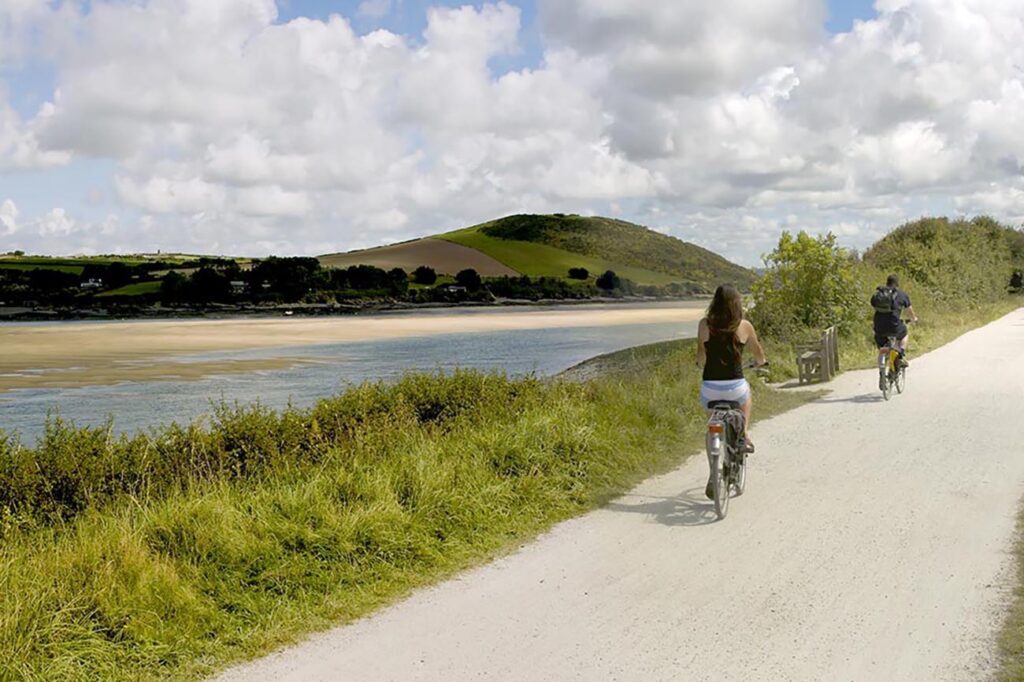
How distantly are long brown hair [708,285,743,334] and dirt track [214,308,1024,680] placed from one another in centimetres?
165

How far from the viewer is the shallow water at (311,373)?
22844mm

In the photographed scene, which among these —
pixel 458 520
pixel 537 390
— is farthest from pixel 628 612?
pixel 537 390

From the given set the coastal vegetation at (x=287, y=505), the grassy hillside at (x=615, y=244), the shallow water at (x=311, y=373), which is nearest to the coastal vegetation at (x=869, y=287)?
the shallow water at (x=311, y=373)

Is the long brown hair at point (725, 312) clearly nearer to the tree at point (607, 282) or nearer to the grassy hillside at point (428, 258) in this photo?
the grassy hillside at point (428, 258)

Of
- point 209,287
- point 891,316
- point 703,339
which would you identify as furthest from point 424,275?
point 703,339

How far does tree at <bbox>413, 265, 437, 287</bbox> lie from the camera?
101 meters

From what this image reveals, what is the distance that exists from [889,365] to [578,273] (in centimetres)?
8890

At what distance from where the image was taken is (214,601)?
563cm

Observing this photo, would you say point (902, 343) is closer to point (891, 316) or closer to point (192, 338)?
point (891, 316)

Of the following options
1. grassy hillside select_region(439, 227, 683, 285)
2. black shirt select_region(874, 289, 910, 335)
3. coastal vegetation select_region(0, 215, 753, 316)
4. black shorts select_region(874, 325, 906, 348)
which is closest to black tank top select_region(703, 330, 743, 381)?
black shorts select_region(874, 325, 906, 348)

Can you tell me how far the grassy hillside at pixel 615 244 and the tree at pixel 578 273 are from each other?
397cm

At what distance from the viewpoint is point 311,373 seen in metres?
32.7

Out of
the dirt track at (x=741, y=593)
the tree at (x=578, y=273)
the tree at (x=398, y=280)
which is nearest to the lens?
the dirt track at (x=741, y=593)

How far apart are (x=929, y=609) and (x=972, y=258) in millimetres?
43220
